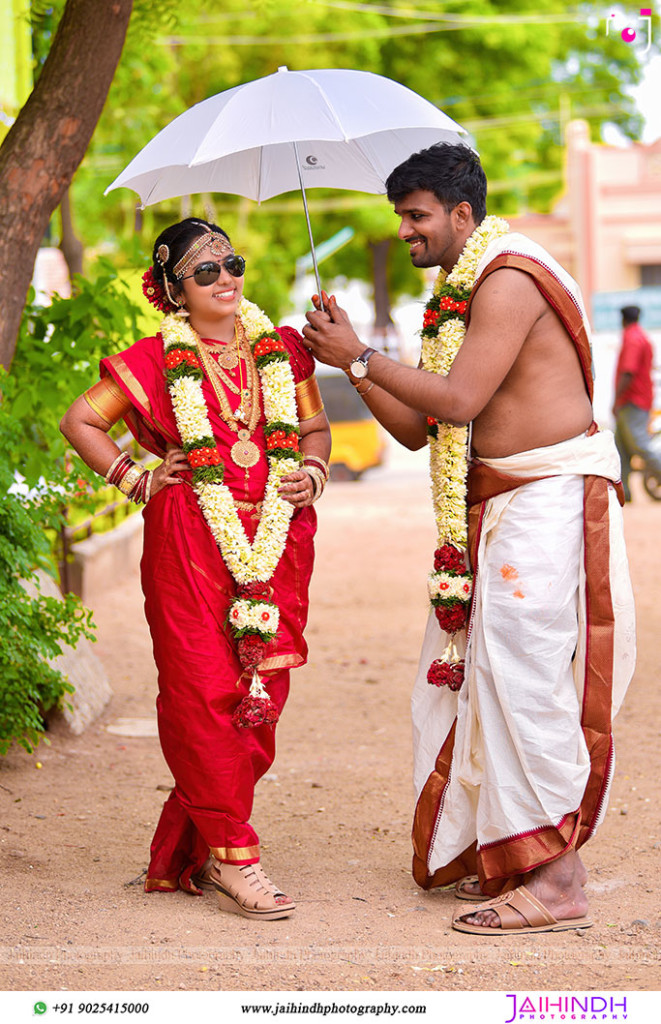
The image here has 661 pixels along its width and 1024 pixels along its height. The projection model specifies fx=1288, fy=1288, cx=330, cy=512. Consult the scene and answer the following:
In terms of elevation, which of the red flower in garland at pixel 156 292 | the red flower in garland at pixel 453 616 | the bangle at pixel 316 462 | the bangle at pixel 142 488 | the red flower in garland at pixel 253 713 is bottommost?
Answer: the red flower in garland at pixel 253 713

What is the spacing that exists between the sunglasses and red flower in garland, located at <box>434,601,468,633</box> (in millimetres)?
1245

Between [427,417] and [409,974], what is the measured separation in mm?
1720

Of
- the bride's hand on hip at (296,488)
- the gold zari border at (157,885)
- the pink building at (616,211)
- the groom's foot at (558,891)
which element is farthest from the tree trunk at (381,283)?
the groom's foot at (558,891)

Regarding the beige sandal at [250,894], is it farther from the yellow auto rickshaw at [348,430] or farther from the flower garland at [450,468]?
the yellow auto rickshaw at [348,430]

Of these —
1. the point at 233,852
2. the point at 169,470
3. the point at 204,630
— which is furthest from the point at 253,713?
the point at 169,470

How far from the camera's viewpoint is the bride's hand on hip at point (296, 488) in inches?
161

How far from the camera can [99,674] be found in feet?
23.1

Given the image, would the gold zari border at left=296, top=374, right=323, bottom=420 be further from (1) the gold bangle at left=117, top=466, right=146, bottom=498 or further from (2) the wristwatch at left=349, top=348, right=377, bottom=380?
(1) the gold bangle at left=117, top=466, right=146, bottom=498

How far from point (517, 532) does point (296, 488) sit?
0.71 meters

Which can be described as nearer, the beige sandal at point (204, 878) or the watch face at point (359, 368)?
the watch face at point (359, 368)

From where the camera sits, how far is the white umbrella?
4000mm

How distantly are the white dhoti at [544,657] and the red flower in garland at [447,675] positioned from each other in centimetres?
3

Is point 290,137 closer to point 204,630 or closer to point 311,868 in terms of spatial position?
point 204,630

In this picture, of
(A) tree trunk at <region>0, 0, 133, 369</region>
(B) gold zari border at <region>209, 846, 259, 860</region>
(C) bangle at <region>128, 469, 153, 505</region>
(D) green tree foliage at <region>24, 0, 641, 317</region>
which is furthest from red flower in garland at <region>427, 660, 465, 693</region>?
(D) green tree foliage at <region>24, 0, 641, 317</region>
